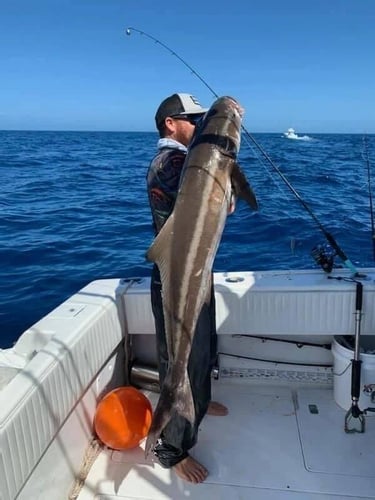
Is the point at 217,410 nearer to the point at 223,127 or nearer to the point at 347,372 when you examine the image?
the point at 347,372

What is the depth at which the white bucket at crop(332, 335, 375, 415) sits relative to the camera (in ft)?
11.5

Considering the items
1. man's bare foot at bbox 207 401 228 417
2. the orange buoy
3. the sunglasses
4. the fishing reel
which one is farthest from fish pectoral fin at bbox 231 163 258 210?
man's bare foot at bbox 207 401 228 417

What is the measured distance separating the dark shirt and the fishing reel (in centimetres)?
159

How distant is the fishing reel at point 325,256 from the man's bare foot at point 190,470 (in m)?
1.78

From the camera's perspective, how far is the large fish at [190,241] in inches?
93.4

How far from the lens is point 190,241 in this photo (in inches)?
93.4

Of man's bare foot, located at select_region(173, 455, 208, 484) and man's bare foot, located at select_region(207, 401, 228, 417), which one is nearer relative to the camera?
man's bare foot, located at select_region(173, 455, 208, 484)

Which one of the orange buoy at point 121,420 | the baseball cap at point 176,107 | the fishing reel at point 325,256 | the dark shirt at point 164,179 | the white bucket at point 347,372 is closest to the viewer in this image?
the dark shirt at point 164,179

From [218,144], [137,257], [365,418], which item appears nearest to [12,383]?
[218,144]

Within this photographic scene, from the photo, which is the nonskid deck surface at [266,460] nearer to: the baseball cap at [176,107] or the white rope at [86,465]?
the white rope at [86,465]

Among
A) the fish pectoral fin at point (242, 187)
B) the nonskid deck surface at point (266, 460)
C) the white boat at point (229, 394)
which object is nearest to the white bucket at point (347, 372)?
the white boat at point (229, 394)

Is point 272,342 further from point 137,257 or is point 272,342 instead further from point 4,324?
point 137,257

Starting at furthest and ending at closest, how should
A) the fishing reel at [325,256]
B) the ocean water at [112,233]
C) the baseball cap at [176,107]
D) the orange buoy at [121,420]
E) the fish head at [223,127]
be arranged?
the ocean water at [112,233] → the fishing reel at [325,256] → the orange buoy at [121,420] → the baseball cap at [176,107] → the fish head at [223,127]

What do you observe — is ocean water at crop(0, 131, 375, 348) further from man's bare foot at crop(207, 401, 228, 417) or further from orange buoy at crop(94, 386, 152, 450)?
orange buoy at crop(94, 386, 152, 450)
